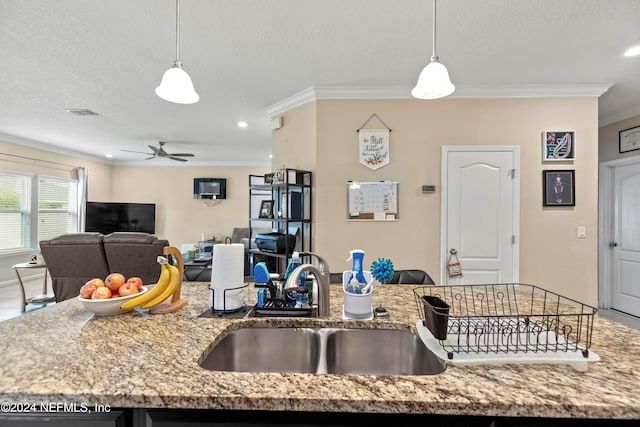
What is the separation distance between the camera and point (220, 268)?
120cm

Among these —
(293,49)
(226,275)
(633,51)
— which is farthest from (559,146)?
(226,275)

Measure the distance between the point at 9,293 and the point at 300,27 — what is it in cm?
592

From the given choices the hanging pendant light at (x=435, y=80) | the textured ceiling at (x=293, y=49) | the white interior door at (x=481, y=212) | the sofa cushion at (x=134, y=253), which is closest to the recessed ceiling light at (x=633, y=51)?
the textured ceiling at (x=293, y=49)

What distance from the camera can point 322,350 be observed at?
1.10m

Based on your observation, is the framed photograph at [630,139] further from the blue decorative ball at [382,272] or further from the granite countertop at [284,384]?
the blue decorative ball at [382,272]

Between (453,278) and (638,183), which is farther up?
(638,183)

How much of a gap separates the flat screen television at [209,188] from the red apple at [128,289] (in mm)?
5868

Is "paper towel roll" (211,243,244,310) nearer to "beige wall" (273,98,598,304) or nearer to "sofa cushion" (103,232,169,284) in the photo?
"beige wall" (273,98,598,304)

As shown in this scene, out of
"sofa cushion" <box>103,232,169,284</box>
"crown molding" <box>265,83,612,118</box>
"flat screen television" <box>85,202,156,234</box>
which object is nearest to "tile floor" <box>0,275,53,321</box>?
"flat screen television" <box>85,202,156,234</box>

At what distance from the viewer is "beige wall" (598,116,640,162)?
3416mm

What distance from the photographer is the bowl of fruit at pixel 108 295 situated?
3.65 ft

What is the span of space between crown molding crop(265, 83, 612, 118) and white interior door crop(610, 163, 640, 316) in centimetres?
142

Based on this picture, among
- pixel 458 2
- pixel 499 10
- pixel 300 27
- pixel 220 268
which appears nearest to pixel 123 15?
pixel 300 27

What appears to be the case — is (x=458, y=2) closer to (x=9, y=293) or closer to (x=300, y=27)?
(x=300, y=27)
